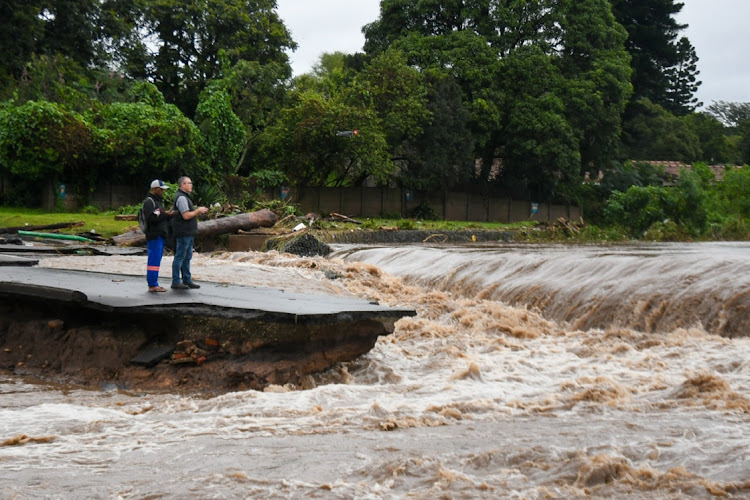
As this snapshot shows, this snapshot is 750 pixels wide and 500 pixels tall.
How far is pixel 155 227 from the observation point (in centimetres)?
819

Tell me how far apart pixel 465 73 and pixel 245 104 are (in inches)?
391

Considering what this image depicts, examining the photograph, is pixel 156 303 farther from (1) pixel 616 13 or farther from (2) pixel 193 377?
(1) pixel 616 13

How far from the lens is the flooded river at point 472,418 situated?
3.88 metres

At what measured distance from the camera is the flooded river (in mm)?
3883

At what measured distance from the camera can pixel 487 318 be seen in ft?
32.0

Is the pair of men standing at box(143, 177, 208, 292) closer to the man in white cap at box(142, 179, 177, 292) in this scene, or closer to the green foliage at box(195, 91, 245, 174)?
the man in white cap at box(142, 179, 177, 292)

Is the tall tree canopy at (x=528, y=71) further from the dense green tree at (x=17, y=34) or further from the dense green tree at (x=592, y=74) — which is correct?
the dense green tree at (x=17, y=34)

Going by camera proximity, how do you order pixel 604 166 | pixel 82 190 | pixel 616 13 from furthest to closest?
pixel 616 13
pixel 604 166
pixel 82 190

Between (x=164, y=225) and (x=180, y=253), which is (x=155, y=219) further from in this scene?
(x=180, y=253)

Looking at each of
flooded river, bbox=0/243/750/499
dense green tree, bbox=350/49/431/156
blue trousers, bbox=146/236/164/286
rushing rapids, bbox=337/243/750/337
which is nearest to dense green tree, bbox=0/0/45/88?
dense green tree, bbox=350/49/431/156

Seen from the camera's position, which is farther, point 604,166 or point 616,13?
point 616,13

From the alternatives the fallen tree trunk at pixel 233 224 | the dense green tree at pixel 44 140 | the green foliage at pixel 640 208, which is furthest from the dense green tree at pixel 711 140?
the dense green tree at pixel 44 140

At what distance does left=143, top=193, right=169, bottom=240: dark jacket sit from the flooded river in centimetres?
199

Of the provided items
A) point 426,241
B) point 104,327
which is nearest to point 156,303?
point 104,327
